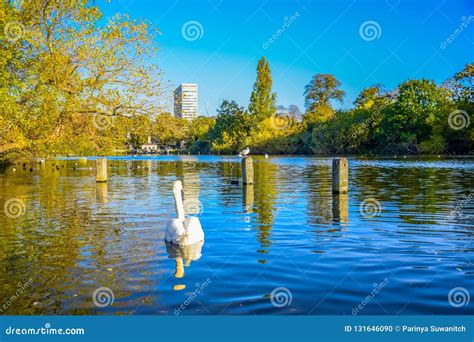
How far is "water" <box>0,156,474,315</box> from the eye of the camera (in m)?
8.15

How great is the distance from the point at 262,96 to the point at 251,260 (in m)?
141

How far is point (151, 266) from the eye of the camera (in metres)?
10.7

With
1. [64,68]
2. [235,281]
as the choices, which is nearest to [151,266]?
[235,281]

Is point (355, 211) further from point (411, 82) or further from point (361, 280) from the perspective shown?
point (411, 82)

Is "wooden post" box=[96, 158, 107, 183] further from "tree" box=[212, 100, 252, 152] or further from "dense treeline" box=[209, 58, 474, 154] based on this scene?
"tree" box=[212, 100, 252, 152]

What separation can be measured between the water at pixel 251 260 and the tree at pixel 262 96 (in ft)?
420

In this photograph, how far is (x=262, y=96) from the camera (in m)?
150

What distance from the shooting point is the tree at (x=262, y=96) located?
147m

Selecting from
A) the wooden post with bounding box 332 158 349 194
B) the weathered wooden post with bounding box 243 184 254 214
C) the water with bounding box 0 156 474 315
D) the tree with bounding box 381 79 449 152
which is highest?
the tree with bounding box 381 79 449 152

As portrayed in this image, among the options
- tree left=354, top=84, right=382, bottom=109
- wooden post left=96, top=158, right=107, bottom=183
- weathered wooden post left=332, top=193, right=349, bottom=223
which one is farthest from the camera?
tree left=354, top=84, right=382, bottom=109

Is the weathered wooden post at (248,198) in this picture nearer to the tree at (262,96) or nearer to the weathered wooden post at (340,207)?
the weathered wooden post at (340,207)

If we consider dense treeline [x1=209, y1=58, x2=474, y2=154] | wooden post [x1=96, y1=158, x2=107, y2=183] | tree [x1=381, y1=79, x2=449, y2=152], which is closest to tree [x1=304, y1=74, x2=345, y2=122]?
dense treeline [x1=209, y1=58, x2=474, y2=154]

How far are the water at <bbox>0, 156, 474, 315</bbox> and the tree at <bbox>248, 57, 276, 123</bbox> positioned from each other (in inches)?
5045

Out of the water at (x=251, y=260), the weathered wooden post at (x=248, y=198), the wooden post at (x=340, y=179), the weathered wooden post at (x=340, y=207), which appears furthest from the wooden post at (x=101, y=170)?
the weathered wooden post at (x=340, y=207)
